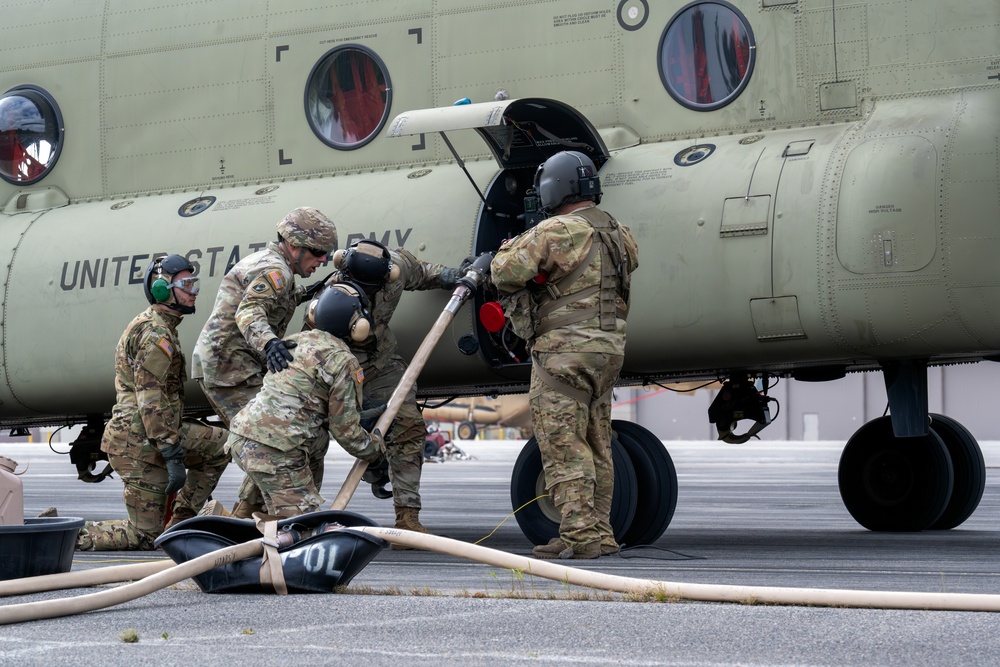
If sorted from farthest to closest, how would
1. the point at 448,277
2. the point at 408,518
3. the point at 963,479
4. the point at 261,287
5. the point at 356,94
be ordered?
the point at 963,479 → the point at 356,94 → the point at 408,518 → the point at 448,277 → the point at 261,287

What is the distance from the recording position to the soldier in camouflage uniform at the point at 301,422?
7.46 meters

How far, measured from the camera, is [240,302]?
8.70 metres

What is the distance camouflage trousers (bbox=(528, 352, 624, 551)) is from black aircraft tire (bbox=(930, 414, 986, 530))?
3.75 metres

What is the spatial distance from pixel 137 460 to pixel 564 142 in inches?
139

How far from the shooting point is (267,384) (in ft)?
25.2

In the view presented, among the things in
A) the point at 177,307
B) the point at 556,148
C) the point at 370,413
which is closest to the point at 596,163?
the point at 556,148

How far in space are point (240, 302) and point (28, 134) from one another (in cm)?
348

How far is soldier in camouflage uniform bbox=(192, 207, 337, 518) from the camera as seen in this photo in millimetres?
8867

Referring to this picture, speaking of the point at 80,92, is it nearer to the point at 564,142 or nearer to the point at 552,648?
the point at 564,142

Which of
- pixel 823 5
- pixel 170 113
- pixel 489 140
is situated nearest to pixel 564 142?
pixel 489 140

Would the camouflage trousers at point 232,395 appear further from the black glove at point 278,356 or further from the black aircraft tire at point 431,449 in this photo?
the black aircraft tire at point 431,449

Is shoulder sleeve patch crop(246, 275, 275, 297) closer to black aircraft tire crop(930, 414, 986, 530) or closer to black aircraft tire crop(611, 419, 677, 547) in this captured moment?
black aircraft tire crop(611, 419, 677, 547)

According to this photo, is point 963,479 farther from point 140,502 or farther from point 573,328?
point 140,502

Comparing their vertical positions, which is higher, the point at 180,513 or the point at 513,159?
the point at 513,159
